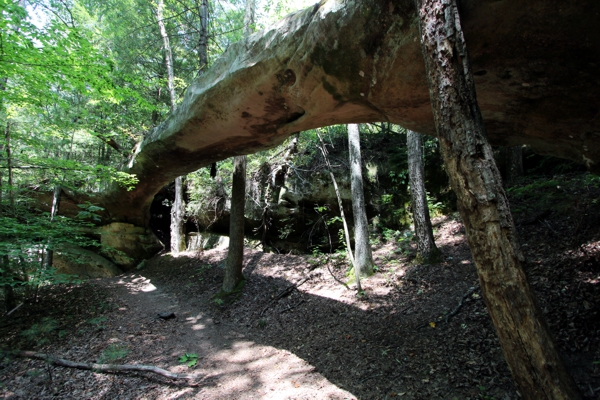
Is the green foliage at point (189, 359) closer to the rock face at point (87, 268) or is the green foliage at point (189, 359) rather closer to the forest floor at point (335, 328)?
the forest floor at point (335, 328)

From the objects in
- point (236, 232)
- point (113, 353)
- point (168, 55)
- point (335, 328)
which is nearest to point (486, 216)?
point (335, 328)

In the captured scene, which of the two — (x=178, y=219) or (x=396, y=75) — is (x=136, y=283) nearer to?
(x=178, y=219)

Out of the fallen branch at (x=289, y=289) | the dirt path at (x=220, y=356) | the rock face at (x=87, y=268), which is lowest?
the dirt path at (x=220, y=356)

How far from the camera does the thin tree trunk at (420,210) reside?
709 centimetres

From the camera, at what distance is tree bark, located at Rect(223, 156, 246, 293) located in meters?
7.99

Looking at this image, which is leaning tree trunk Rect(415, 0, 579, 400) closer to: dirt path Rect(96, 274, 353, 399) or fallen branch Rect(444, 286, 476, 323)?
dirt path Rect(96, 274, 353, 399)

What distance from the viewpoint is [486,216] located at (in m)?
2.04

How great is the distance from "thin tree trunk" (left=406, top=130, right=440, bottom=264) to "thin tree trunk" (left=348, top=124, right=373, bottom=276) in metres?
1.20

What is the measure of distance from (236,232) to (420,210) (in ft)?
15.7

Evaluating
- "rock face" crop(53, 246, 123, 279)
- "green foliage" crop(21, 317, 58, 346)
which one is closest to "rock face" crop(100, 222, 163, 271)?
"rock face" crop(53, 246, 123, 279)

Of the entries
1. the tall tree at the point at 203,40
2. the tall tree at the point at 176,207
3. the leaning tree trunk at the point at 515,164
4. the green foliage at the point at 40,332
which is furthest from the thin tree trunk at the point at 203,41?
the leaning tree trunk at the point at 515,164

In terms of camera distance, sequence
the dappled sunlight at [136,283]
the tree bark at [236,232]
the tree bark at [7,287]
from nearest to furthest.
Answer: the tree bark at [7,287]
the tree bark at [236,232]
the dappled sunlight at [136,283]

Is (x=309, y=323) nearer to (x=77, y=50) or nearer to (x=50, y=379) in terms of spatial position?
(x=50, y=379)

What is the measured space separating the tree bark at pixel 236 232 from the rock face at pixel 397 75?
2196mm
